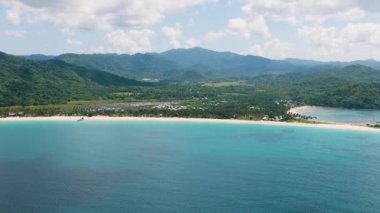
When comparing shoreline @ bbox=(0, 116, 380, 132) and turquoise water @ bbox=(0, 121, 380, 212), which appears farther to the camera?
shoreline @ bbox=(0, 116, 380, 132)

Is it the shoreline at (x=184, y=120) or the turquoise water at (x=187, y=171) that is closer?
the turquoise water at (x=187, y=171)

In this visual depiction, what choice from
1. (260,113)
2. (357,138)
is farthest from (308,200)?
(260,113)

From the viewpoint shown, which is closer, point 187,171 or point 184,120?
point 187,171

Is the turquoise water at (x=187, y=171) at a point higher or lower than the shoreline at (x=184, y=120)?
lower

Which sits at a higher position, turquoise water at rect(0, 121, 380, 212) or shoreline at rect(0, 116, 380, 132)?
shoreline at rect(0, 116, 380, 132)

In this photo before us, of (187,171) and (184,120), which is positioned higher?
(184,120)

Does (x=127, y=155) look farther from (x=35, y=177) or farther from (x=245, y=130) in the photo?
(x=245, y=130)

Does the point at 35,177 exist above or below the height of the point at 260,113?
below

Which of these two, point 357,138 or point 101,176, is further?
point 357,138
